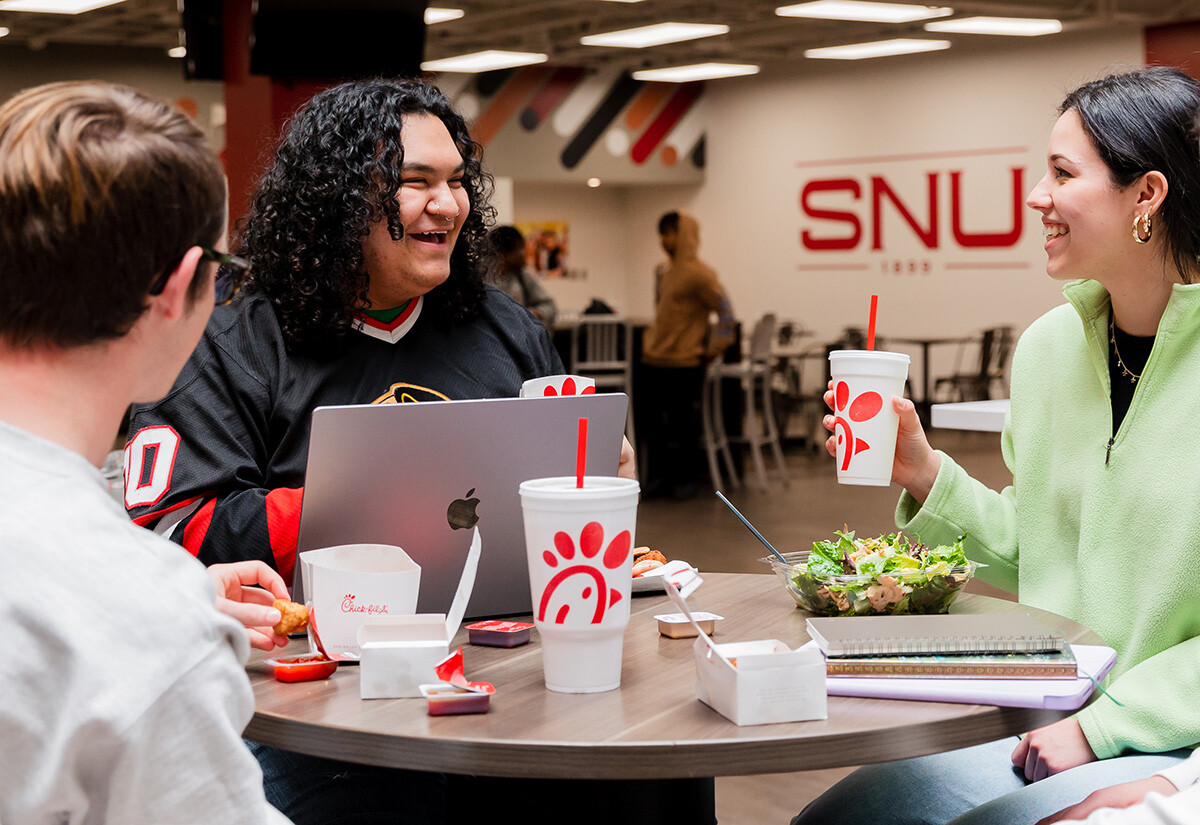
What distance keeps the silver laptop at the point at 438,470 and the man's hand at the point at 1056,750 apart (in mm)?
625

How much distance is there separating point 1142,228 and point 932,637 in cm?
68

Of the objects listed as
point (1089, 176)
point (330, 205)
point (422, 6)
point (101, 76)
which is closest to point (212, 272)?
point (330, 205)

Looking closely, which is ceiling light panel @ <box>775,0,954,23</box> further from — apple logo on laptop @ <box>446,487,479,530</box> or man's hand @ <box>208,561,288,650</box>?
man's hand @ <box>208,561,288,650</box>

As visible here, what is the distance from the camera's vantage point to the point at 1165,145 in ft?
5.27

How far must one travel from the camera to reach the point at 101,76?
40.4ft

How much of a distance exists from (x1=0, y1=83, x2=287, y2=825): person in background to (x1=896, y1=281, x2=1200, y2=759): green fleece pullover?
1.07 metres

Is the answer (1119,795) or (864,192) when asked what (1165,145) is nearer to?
(1119,795)

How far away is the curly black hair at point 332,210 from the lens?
5.97ft

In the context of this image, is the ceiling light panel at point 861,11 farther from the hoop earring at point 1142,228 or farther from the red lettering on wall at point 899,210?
the hoop earring at point 1142,228

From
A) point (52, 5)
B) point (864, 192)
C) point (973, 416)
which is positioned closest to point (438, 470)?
point (973, 416)

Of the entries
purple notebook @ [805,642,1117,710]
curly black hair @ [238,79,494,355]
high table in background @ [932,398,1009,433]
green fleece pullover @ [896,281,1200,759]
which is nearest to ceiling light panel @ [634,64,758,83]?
high table in background @ [932,398,1009,433]

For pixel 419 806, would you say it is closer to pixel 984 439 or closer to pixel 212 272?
pixel 212 272

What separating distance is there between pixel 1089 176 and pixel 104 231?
4.16 feet

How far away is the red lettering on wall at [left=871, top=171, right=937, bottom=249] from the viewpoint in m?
12.5
